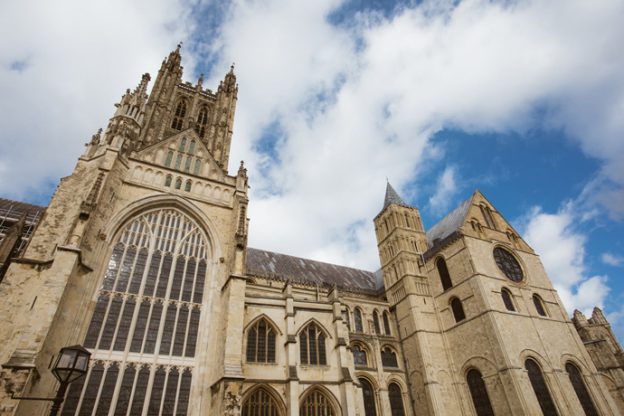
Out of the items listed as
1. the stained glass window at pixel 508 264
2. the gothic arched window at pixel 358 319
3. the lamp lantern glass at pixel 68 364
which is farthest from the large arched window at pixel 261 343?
the stained glass window at pixel 508 264

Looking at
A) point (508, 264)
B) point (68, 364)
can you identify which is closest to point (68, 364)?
point (68, 364)

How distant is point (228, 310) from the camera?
1505 cm

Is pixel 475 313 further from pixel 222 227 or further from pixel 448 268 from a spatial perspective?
pixel 222 227

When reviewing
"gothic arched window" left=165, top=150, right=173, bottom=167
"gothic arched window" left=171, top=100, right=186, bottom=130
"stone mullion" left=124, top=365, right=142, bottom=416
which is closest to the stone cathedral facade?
"stone mullion" left=124, top=365, right=142, bottom=416

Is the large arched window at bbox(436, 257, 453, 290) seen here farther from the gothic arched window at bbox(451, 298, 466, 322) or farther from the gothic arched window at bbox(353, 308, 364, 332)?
the gothic arched window at bbox(353, 308, 364, 332)

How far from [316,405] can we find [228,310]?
6.19 meters

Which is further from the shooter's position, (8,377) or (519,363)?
(519,363)

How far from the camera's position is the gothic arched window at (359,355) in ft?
75.3

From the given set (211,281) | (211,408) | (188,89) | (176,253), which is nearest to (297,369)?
(211,408)

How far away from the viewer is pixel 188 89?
1094 inches

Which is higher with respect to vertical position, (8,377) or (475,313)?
(475,313)

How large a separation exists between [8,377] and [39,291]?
293cm

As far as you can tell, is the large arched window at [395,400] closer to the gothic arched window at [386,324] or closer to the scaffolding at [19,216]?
the gothic arched window at [386,324]

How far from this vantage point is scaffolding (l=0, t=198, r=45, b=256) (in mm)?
23516
